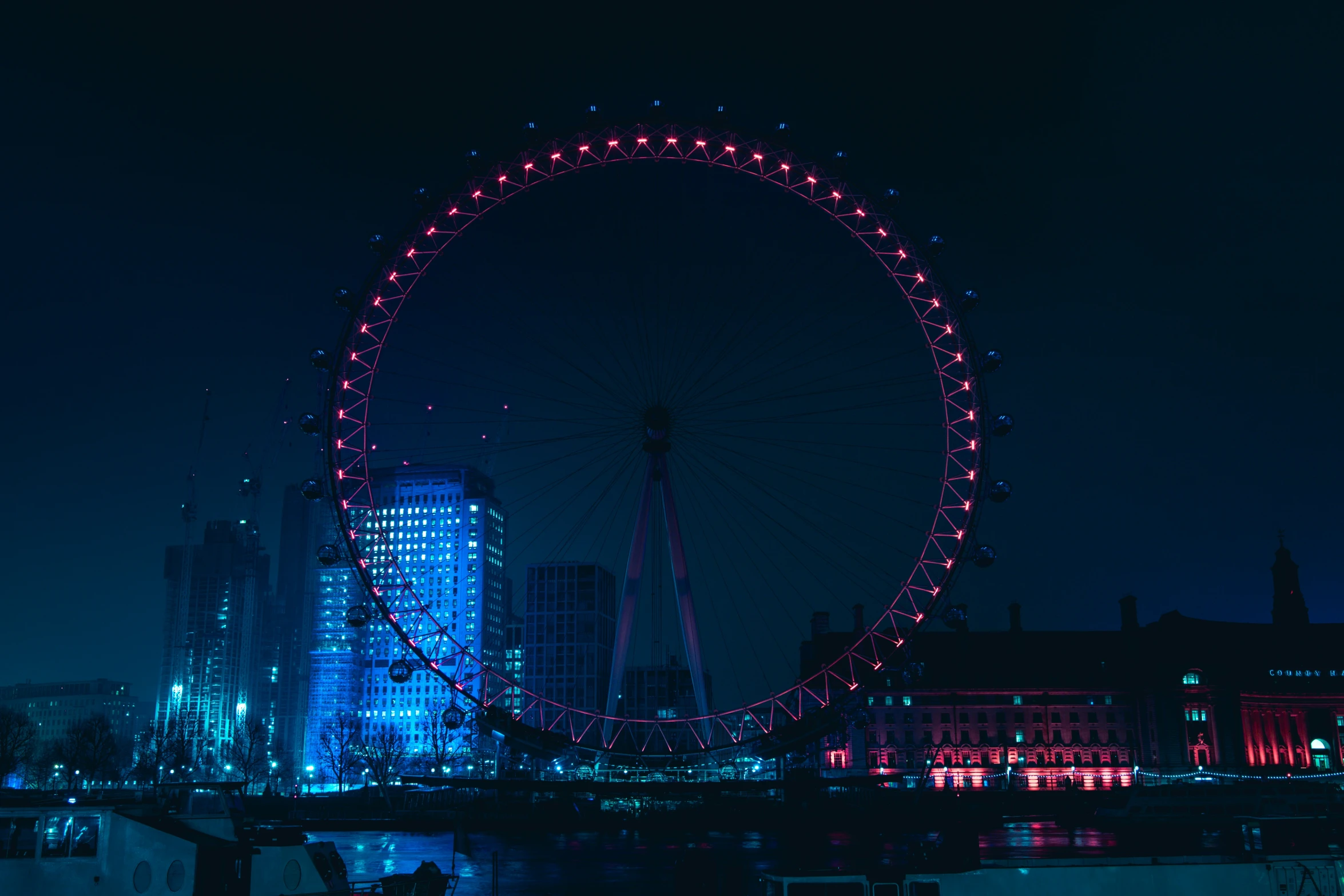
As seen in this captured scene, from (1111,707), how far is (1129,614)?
12586 millimetres

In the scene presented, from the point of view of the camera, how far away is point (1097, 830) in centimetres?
8519

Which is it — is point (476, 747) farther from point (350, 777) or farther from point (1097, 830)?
point (1097, 830)

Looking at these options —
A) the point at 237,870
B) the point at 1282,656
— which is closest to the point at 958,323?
the point at 237,870

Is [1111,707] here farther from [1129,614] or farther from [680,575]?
[680,575]

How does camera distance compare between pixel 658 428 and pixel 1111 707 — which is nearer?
pixel 658 428

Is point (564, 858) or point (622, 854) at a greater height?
point (564, 858)

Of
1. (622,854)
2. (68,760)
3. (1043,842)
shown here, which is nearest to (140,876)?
(622,854)

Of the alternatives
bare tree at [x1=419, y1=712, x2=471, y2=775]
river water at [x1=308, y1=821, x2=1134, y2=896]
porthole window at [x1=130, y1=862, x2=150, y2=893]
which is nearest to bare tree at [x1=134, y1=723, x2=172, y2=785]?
bare tree at [x1=419, y1=712, x2=471, y2=775]

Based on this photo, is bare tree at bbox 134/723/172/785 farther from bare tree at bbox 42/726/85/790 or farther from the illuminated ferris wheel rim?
the illuminated ferris wheel rim

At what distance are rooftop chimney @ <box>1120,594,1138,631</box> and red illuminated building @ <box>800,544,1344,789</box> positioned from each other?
16cm

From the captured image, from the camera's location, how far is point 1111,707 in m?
134

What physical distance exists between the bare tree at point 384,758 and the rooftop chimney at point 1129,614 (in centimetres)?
8836

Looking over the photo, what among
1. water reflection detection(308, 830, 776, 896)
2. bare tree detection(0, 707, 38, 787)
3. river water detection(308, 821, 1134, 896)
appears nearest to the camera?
water reflection detection(308, 830, 776, 896)

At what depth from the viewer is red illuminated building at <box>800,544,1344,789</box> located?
128 m
